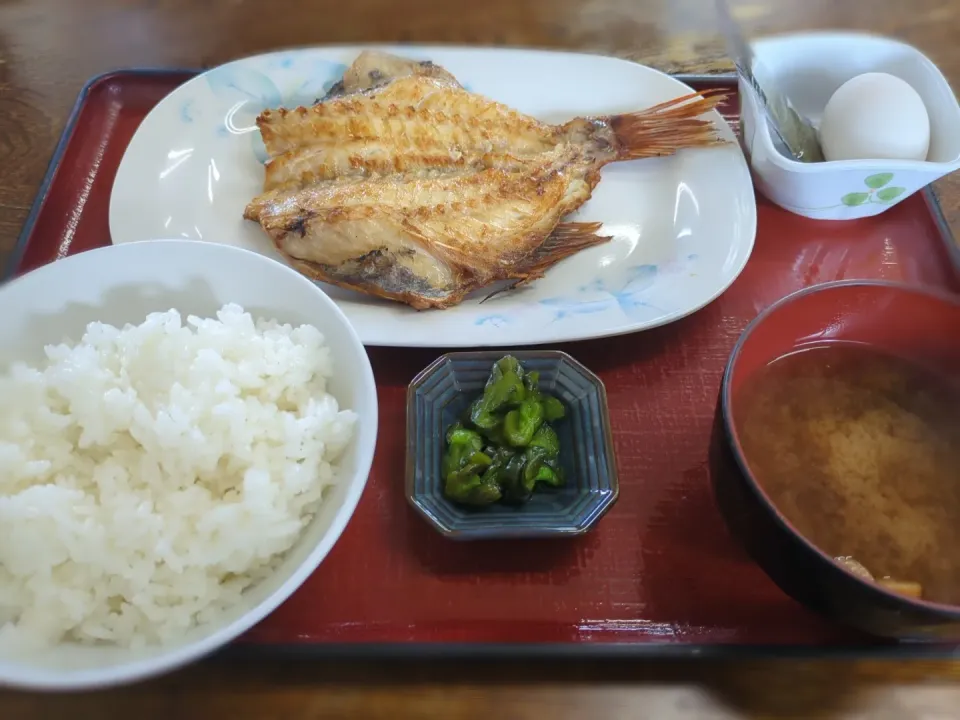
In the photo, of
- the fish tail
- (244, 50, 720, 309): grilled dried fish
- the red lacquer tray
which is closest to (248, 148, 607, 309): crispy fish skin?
(244, 50, 720, 309): grilled dried fish

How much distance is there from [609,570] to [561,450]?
234 mm

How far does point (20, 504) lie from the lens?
96 cm

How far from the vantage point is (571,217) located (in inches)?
70.8

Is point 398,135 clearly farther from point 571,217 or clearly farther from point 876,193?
point 876,193

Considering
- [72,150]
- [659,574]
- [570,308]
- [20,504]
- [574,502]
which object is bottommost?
[659,574]

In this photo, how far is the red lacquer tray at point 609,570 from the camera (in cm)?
114

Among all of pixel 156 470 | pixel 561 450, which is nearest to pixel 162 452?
pixel 156 470

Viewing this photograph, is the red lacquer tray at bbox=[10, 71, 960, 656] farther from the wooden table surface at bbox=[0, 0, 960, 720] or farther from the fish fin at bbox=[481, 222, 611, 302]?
the fish fin at bbox=[481, 222, 611, 302]

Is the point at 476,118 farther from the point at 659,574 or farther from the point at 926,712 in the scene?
the point at 926,712

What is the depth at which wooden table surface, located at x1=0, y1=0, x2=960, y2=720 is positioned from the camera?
3.61 feet

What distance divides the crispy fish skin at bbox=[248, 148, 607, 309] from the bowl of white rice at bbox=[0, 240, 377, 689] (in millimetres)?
327

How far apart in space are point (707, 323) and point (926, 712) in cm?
83

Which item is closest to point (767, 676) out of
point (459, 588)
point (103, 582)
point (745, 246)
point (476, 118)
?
point (459, 588)

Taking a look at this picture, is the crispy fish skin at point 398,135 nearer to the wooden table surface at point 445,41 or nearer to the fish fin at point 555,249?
the fish fin at point 555,249
